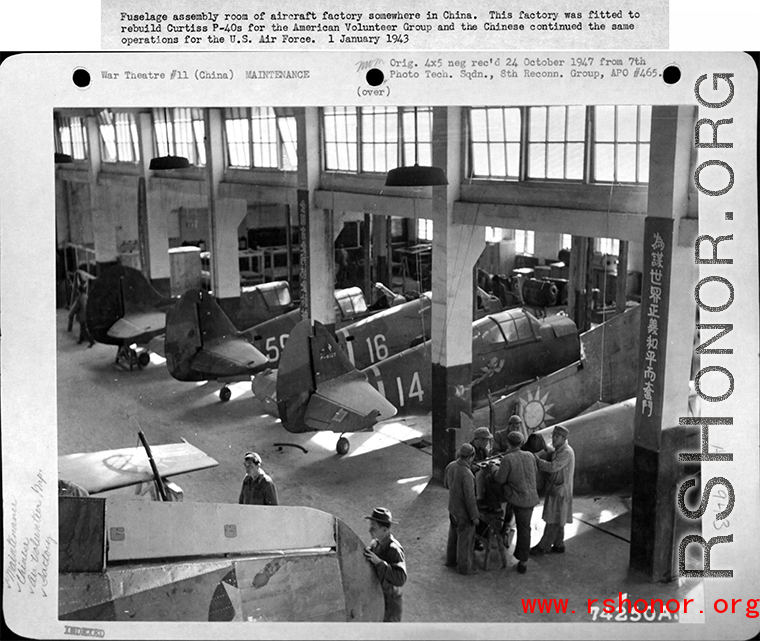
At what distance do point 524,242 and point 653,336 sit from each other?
837 mm

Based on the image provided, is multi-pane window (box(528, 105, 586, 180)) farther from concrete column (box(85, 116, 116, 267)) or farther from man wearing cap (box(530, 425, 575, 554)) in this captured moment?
concrete column (box(85, 116, 116, 267))

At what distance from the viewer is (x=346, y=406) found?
3.23 m

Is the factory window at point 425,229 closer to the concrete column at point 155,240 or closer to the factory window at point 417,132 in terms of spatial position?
the factory window at point 417,132

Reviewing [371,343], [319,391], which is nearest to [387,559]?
[319,391]

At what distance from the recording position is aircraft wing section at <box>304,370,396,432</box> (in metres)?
3.03

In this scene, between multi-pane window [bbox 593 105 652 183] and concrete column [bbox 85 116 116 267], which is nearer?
multi-pane window [bbox 593 105 652 183]

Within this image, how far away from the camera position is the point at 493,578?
2.55m

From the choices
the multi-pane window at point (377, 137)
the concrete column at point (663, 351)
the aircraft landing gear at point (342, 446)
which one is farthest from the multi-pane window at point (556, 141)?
the aircraft landing gear at point (342, 446)

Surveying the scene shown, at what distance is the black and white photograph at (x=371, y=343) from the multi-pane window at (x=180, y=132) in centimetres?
1

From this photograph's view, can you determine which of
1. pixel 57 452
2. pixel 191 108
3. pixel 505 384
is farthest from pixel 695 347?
pixel 57 452

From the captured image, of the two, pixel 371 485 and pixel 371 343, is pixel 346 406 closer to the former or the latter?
pixel 371 343

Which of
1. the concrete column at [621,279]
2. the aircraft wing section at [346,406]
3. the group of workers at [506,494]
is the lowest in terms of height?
the group of workers at [506,494]

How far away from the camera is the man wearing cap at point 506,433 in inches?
112

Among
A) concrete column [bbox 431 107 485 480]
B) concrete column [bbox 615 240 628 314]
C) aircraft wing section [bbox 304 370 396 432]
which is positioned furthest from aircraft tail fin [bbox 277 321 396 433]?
concrete column [bbox 615 240 628 314]
